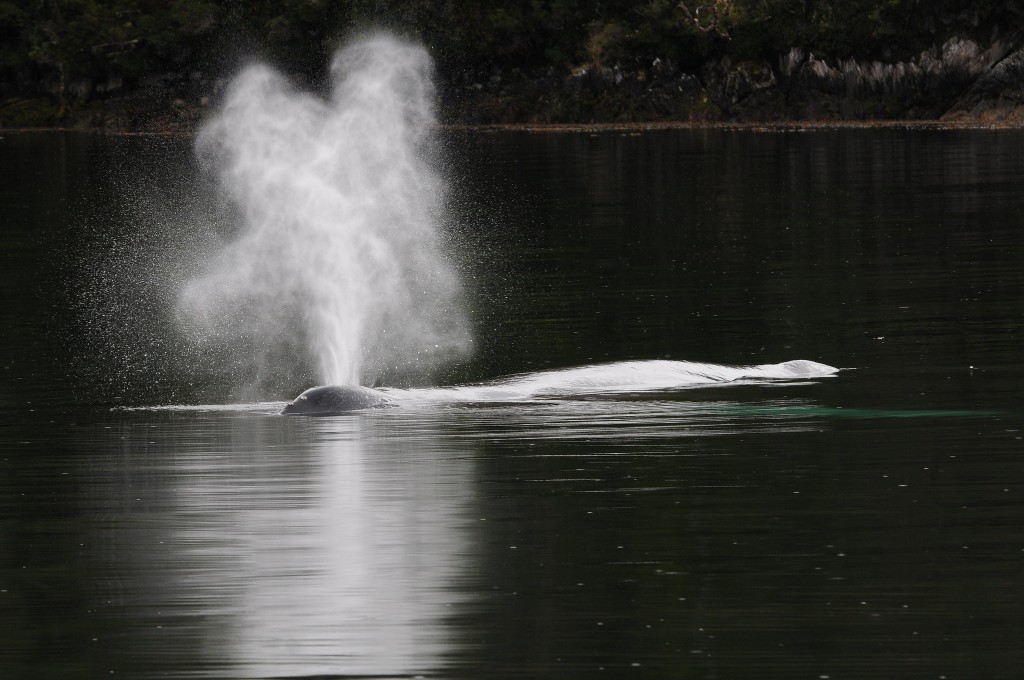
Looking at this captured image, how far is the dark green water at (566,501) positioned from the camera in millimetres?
12570

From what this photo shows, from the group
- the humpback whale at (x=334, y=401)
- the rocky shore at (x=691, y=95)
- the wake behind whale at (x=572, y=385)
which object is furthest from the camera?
the rocky shore at (x=691, y=95)

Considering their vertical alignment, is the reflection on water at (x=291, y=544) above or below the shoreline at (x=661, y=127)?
below

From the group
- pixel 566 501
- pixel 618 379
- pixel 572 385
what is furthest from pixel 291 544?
pixel 618 379

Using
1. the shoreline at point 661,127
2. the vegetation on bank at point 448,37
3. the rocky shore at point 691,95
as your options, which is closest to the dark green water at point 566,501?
the shoreline at point 661,127

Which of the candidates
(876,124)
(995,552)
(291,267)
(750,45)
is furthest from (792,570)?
(750,45)

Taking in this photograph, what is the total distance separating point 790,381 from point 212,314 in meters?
15.1

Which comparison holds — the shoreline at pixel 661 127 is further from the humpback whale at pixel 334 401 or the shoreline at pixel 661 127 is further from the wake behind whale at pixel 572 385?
the humpback whale at pixel 334 401

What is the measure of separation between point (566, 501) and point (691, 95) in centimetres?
9947

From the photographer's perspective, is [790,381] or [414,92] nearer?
[790,381]

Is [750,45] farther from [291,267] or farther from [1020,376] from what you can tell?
[1020,376]

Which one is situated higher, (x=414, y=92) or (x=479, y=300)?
(x=414, y=92)

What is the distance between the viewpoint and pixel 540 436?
2056 cm

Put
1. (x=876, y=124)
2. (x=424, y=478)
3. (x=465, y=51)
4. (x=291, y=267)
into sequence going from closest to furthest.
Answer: (x=424, y=478) → (x=291, y=267) → (x=876, y=124) → (x=465, y=51)

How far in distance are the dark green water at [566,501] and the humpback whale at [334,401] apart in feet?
1.55
